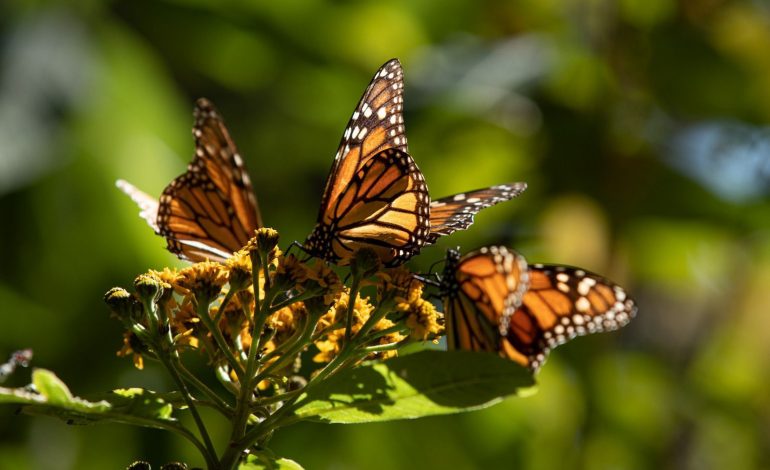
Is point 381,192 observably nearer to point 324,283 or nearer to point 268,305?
point 324,283

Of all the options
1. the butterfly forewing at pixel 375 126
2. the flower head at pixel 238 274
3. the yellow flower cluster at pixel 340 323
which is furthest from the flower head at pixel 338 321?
the butterfly forewing at pixel 375 126

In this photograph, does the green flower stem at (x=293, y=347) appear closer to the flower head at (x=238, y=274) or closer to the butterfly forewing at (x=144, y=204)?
the flower head at (x=238, y=274)

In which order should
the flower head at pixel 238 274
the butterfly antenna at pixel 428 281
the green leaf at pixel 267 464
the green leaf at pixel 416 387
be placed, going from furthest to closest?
the butterfly antenna at pixel 428 281, the flower head at pixel 238 274, the green leaf at pixel 267 464, the green leaf at pixel 416 387

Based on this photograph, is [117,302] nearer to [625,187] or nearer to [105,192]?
[105,192]

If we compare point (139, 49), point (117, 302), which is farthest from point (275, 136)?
point (117, 302)

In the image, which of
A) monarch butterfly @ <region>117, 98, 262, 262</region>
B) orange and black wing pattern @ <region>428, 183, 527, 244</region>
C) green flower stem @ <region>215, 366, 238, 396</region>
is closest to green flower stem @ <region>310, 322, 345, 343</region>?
green flower stem @ <region>215, 366, 238, 396</region>

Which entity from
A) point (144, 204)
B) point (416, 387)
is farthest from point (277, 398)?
point (144, 204)
